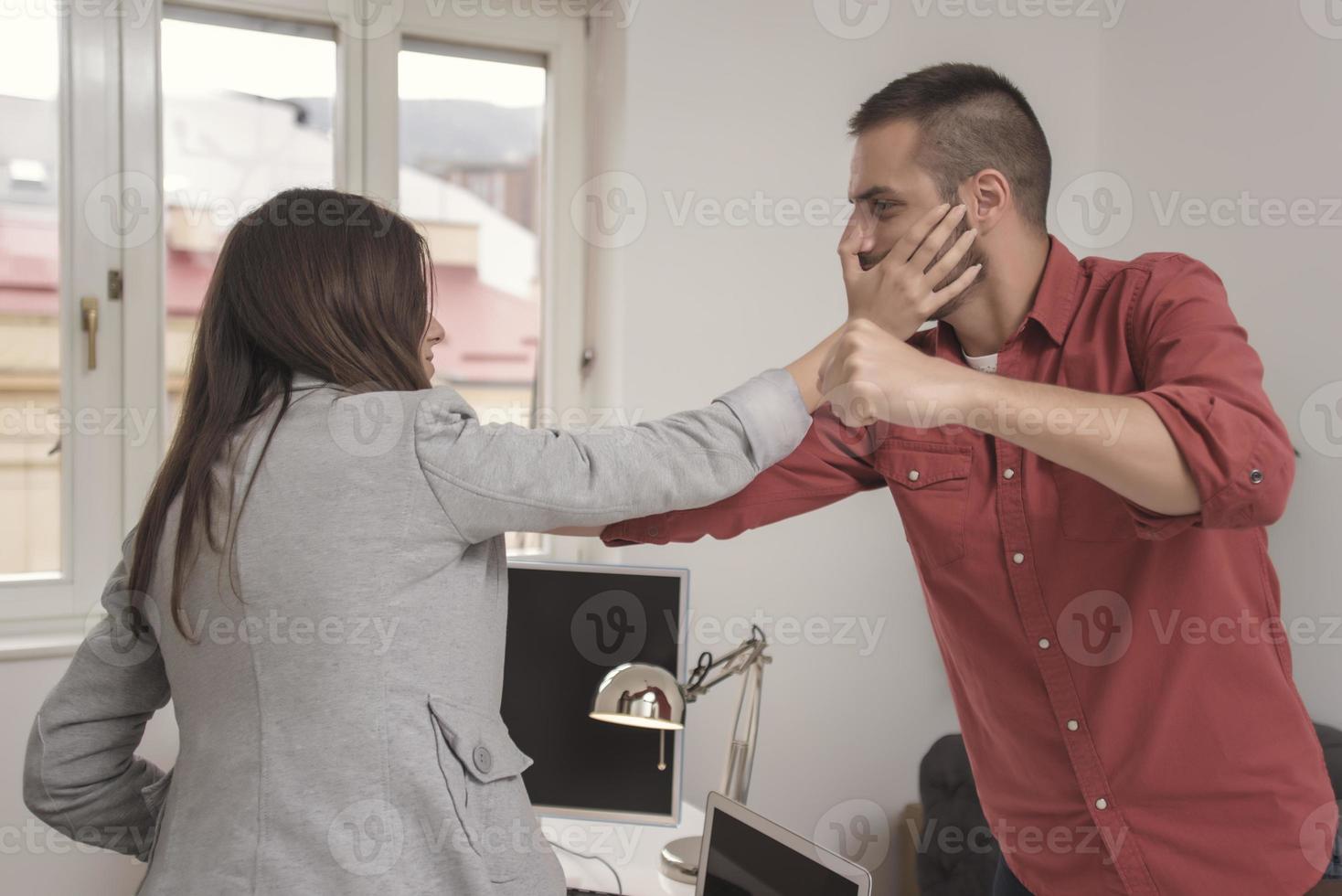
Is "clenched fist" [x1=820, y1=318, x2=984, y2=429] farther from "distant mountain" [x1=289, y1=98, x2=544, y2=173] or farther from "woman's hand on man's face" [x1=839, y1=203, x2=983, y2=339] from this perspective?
"distant mountain" [x1=289, y1=98, x2=544, y2=173]

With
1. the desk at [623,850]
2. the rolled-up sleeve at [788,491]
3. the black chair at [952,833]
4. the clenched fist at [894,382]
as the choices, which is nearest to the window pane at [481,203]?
the desk at [623,850]

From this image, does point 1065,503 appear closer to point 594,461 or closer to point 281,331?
point 594,461

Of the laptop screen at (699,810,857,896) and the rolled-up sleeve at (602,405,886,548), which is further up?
the rolled-up sleeve at (602,405,886,548)

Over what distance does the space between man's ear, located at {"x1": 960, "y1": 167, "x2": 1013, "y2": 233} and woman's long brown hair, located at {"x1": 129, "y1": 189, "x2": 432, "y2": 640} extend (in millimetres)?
664

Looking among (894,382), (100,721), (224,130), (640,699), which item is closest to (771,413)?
(894,382)

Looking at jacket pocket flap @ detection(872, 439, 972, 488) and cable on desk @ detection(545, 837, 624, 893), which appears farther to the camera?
cable on desk @ detection(545, 837, 624, 893)

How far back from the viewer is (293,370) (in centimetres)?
109

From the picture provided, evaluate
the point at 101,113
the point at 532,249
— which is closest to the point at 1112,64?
the point at 532,249

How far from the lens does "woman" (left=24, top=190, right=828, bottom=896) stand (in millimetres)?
1003

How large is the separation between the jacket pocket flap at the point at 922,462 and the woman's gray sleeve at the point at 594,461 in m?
0.19

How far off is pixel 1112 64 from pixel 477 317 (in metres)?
1.76

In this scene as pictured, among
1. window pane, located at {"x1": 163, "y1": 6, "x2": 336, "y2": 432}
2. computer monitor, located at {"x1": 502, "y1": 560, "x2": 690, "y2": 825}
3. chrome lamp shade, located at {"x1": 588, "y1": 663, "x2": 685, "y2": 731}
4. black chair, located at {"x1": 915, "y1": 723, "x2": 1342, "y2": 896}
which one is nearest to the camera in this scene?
chrome lamp shade, located at {"x1": 588, "y1": 663, "x2": 685, "y2": 731}

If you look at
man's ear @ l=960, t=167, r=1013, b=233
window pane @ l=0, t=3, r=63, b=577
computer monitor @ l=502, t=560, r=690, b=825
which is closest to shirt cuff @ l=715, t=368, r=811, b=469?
man's ear @ l=960, t=167, r=1013, b=233

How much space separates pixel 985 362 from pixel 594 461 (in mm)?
556
